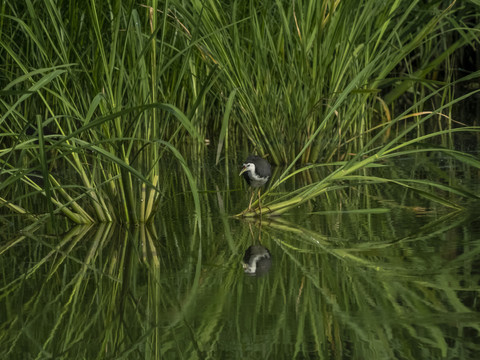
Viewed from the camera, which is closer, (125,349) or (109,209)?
(125,349)

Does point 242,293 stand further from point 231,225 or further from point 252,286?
point 231,225

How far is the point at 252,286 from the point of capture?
88.7 inches

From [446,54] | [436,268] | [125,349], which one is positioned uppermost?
[446,54]

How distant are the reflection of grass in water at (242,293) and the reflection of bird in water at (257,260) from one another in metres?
0.03

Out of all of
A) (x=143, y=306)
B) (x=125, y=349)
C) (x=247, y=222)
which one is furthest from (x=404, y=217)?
(x=125, y=349)

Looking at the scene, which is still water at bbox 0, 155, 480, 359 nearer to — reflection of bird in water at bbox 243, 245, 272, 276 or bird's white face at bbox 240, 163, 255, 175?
reflection of bird in water at bbox 243, 245, 272, 276

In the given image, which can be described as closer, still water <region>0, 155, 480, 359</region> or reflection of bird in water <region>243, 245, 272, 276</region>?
still water <region>0, 155, 480, 359</region>

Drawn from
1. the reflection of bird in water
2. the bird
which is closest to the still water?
the reflection of bird in water

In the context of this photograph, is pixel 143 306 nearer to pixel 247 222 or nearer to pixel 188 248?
pixel 188 248

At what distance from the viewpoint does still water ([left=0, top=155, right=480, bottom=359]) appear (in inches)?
70.5

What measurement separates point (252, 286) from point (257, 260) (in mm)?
336

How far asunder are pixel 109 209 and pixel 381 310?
157cm

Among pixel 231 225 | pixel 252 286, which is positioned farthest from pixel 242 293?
pixel 231 225

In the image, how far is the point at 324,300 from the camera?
6.84 feet
